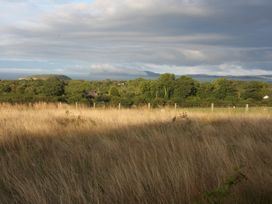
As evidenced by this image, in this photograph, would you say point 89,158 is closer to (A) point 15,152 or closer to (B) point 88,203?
(A) point 15,152

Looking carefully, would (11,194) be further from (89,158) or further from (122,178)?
(89,158)

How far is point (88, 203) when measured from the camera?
3.59 metres

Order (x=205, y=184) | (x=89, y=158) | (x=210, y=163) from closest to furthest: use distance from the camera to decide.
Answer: (x=205, y=184), (x=210, y=163), (x=89, y=158)

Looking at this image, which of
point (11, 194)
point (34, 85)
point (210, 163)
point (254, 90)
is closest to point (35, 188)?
point (11, 194)

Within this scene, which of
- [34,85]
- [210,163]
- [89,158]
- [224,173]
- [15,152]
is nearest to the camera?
[224,173]

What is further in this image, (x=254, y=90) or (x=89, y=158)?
(x=254, y=90)

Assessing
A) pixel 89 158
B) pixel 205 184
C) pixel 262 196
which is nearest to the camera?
pixel 262 196

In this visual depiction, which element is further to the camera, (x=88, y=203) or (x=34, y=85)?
(x=34, y=85)

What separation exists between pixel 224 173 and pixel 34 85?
53.6 metres

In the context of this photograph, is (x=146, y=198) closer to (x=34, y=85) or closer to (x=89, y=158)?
(x=89, y=158)

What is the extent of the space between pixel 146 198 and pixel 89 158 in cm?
189

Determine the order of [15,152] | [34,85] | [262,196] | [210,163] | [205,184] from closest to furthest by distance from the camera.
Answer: [262,196] < [205,184] < [210,163] < [15,152] < [34,85]

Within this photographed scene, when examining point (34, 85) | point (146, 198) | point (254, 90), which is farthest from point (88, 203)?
point (254, 90)

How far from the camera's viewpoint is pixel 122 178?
158 inches
